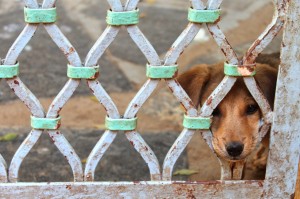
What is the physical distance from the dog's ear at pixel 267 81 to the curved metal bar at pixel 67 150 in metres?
1.12

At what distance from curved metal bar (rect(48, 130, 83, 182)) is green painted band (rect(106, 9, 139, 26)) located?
2.11 feet

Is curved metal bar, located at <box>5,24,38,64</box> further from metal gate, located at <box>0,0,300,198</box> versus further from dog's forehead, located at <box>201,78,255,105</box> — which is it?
dog's forehead, located at <box>201,78,255,105</box>

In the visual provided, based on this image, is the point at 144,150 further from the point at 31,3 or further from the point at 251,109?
the point at 31,3

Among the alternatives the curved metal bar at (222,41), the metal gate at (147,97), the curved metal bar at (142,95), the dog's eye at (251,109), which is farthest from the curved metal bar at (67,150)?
the dog's eye at (251,109)

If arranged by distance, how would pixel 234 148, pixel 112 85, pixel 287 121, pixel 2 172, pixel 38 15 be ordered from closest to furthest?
pixel 38 15 < pixel 287 121 < pixel 2 172 < pixel 234 148 < pixel 112 85

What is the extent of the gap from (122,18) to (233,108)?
1.03 meters

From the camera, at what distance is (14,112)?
16.2 ft

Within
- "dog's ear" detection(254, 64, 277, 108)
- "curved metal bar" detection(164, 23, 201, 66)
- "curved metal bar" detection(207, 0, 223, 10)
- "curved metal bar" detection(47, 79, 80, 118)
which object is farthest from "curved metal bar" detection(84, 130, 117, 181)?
"dog's ear" detection(254, 64, 277, 108)

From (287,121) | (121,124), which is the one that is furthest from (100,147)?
(287,121)

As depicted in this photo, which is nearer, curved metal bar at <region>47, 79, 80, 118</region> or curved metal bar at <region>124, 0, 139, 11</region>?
curved metal bar at <region>124, 0, 139, 11</region>

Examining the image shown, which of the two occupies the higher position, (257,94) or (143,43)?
(143,43)

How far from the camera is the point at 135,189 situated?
10.5 feet

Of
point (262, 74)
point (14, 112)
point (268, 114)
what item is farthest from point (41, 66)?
point (268, 114)

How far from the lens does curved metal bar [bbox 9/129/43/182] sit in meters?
3.12
